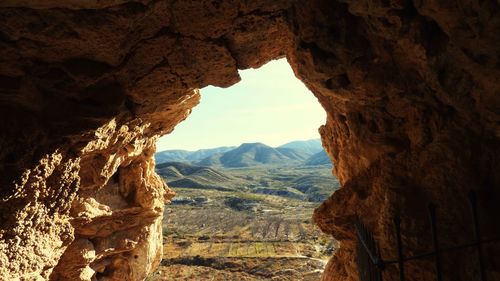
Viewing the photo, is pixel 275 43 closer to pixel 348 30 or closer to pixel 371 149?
pixel 348 30

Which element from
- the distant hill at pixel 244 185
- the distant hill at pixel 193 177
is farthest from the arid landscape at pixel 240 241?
the distant hill at pixel 193 177

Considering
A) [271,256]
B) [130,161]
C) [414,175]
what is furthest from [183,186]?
[414,175]

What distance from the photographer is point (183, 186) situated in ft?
308

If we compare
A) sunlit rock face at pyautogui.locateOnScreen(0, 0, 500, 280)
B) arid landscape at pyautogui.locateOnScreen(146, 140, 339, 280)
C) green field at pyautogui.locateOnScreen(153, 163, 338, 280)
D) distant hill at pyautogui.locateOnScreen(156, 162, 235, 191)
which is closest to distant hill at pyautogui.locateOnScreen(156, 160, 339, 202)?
distant hill at pyautogui.locateOnScreen(156, 162, 235, 191)

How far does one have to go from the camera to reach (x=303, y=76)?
6270mm

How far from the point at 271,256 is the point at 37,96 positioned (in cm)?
2468

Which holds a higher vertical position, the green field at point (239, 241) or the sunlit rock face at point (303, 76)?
the sunlit rock face at point (303, 76)

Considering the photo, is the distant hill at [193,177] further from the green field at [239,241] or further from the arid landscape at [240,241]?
the green field at [239,241]

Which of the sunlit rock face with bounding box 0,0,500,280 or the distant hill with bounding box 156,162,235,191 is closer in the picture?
the sunlit rock face with bounding box 0,0,500,280

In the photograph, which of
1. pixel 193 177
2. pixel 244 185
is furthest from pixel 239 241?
pixel 193 177

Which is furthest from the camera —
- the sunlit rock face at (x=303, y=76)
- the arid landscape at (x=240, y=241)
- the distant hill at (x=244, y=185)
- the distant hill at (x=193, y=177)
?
the distant hill at (x=193, y=177)

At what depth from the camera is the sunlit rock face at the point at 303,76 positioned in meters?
4.38

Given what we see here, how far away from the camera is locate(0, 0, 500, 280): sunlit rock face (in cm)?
438

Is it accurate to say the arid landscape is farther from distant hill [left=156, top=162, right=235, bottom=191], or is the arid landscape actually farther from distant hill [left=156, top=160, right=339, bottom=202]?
distant hill [left=156, top=162, right=235, bottom=191]
